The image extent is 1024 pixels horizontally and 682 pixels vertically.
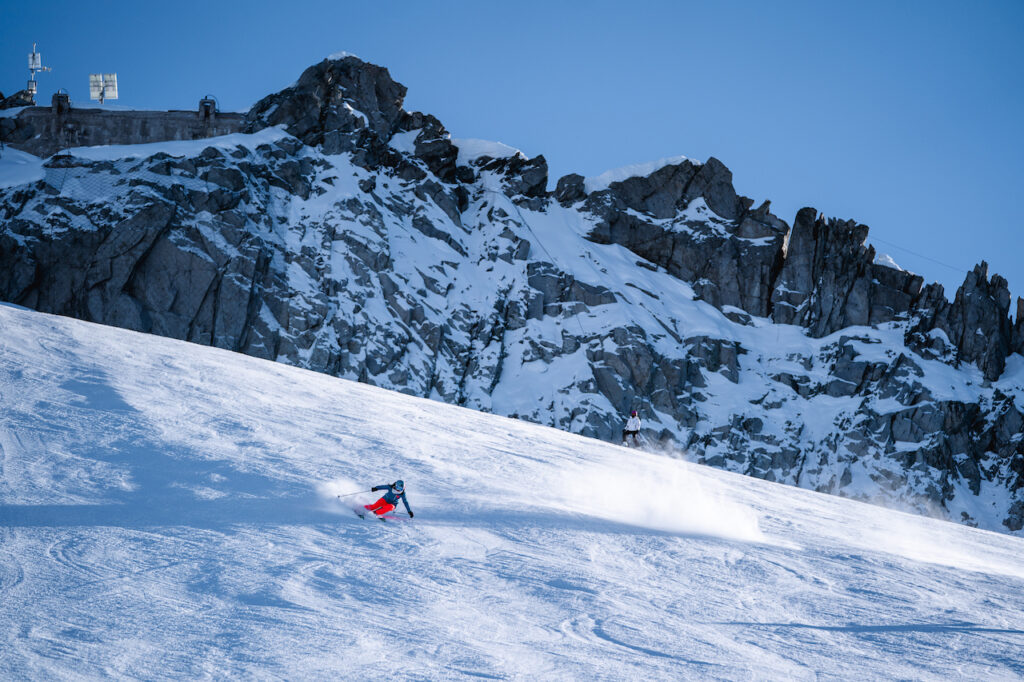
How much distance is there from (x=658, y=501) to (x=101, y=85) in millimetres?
90882

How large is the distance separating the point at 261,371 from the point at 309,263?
56.9 metres

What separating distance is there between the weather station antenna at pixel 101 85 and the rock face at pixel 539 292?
551 inches

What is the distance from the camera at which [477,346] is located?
79.1 meters

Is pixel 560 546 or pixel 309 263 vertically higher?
pixel 309 263

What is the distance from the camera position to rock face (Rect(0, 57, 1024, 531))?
70.5m

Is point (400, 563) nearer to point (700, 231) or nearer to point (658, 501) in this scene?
point (658, 501)

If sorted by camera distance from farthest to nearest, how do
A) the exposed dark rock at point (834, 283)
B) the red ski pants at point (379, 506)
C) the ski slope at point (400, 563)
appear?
the exposed dark rock at point (834, 283), the red ski pants at point (379, 506), the ski slope at point (400, 563)

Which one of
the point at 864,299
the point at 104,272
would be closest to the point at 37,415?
the point at 104,272

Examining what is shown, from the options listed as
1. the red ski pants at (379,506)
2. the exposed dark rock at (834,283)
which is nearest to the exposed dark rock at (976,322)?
the exposed dark rock at (834,283)

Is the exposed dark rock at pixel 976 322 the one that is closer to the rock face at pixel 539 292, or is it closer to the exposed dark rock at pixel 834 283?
the rock face at pixel 539 292

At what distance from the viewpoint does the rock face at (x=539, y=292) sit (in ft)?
231

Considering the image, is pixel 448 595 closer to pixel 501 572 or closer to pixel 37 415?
pixel 501 572

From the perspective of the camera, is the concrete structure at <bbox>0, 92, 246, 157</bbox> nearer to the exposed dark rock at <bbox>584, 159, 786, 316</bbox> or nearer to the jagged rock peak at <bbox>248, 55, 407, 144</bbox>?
the jagged rock peak at <bbox>248, 55, 407, 144</bbox>

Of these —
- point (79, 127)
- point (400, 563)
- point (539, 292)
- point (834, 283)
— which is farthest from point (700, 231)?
point (400, 563)
